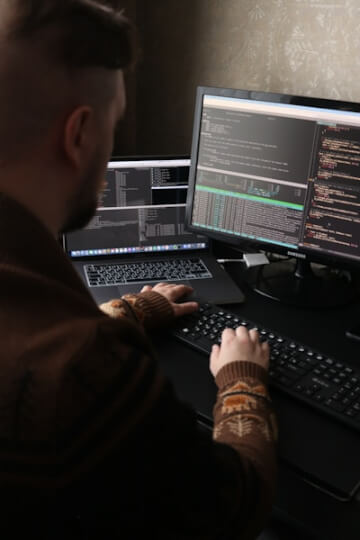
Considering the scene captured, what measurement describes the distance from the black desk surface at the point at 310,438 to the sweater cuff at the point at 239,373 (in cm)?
6

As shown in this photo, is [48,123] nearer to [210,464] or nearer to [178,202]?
[210,464]

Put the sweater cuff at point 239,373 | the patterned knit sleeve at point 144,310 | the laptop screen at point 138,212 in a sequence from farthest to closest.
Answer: the laptop screen at point 138,212
the patterned knit sleeve at point 144,310
the sweater cuff at point 239,373

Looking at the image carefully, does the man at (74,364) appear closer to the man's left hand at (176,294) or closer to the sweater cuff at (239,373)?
the sweater cuff at (239,373)

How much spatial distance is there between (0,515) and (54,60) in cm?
54

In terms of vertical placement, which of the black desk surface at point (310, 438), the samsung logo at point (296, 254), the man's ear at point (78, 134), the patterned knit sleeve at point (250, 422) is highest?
the man's ear at point (78, 134)

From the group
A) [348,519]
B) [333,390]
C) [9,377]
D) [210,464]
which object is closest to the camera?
[9,377]

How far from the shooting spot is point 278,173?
56.2 inches

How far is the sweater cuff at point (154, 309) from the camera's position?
1.27m

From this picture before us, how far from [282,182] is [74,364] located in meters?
0.91

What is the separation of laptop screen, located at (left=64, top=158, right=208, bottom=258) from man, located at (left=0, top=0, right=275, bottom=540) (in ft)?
2.31

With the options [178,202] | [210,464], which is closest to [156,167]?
[178,202]

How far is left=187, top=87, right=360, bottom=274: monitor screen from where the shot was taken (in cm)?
135

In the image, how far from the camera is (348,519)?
0.87m

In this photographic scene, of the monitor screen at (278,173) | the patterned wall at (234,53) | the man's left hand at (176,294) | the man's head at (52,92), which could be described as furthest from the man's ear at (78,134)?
the patterned wall at (234,53)
